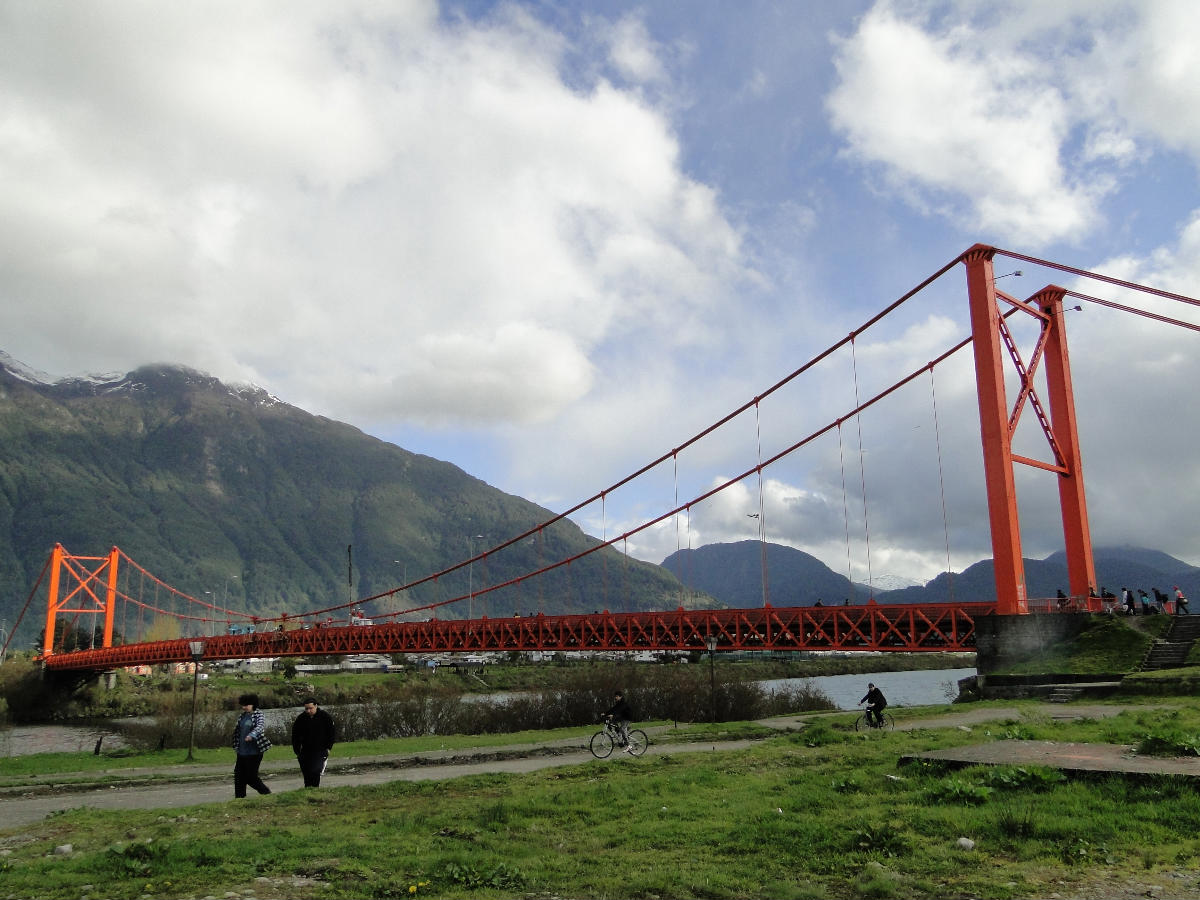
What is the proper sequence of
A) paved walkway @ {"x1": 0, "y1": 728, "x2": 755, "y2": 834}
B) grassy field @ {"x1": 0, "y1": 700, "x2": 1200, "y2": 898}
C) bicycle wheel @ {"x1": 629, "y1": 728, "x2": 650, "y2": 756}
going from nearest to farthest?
grassy field @ {"x1": 0, "y1": 700, "x2": 1200, "y2": 898}
paved walkway @ {"x1": 0, "y1": 728, "x2": 755, "y2": 834}
bicycle wheel @ {"x1": 629, "y1": 728, "x2": 650, "y2": 756}

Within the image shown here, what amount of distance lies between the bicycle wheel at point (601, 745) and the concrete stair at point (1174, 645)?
18405mm

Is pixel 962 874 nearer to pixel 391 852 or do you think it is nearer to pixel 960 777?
pixel 960 777

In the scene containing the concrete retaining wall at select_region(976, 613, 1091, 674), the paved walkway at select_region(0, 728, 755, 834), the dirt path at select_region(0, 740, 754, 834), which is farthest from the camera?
the concrete retaining wall at select_region(976, 613, 1091, 674)

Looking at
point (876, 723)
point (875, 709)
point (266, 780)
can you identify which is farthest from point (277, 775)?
point (875, 709)

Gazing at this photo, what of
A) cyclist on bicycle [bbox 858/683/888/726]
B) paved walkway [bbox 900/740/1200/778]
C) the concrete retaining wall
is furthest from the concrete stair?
paved walkway [bbox 900/740/1200/778]

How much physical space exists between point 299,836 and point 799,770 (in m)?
8.08

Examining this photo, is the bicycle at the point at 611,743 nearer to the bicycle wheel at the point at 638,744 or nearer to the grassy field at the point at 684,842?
the bicycle wheel at the point at 638,744

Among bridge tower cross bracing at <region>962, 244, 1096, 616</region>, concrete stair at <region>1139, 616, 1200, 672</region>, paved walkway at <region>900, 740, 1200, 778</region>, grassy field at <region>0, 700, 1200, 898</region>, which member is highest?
bridge tower cross bracing at <region>962, 244, 1096, 616</region>

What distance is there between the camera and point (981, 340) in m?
35.5

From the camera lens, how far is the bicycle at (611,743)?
2298 cm

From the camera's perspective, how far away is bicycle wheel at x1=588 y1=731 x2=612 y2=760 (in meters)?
23.4

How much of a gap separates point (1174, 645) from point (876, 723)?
12.9 m

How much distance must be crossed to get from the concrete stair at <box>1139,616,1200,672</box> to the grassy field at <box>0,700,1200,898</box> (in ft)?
64.7

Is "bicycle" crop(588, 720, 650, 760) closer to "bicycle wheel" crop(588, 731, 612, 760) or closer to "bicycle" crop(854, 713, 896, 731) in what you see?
"bicycle wheel" crop(588, 731, 612, 760)
